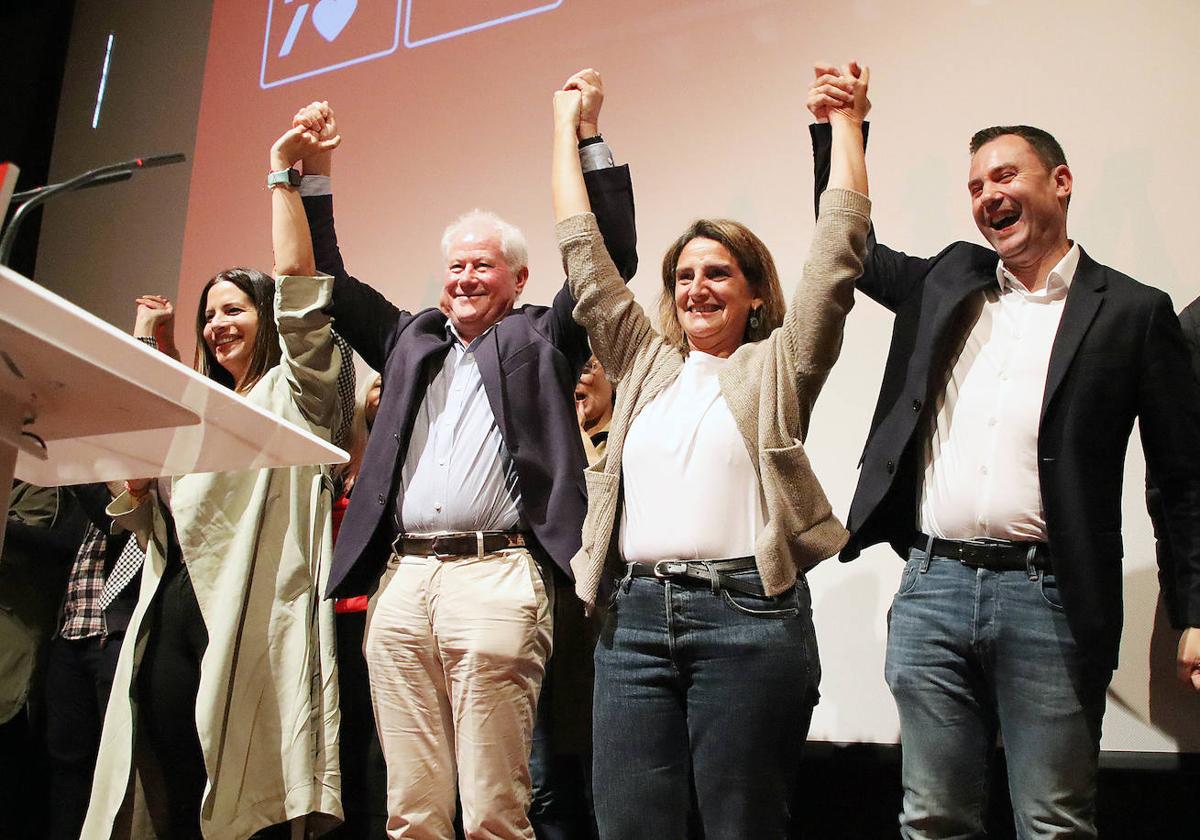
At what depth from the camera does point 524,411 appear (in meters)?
2.03

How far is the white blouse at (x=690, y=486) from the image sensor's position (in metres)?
1.67

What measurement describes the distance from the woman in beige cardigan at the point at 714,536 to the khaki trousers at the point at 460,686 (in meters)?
0.18

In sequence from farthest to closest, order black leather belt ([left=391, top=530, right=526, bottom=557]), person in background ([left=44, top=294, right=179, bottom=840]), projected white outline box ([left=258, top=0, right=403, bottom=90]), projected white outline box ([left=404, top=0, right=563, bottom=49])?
projected white outline box ([left=258, top=0, right=403, bottom=90]), projected white outline box ([left=404, top=0, right=563, bottom=49]), person in background ([left=44, top=294, right=179, bottom=840]), black leather belt ([left=391, top=530, right=526, bottom=557])

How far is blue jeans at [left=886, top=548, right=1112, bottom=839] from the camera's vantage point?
1.57 meters

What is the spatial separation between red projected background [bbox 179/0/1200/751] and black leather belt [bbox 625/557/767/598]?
2.65 feet

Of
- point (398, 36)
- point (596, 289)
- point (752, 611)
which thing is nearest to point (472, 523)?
point (596, 289)

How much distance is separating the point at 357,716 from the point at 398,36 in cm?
201

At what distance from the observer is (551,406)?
2.04 metres

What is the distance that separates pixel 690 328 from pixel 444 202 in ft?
4.92

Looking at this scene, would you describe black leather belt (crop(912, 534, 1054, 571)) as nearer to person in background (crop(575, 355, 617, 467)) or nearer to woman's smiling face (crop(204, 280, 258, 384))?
person in background (crop(575, 355, 617, 467))

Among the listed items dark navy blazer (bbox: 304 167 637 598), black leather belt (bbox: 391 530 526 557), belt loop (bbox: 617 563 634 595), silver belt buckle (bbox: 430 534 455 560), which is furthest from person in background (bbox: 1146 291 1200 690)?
silver belt buckle (bbox: 430 534 455 560)

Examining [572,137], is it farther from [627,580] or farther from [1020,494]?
[1020,494]

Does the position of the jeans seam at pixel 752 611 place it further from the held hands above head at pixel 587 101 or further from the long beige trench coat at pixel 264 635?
the long beige trench coat at pixel 264 635

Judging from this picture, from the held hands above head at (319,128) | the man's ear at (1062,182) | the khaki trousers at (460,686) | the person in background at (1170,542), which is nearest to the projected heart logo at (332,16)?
the held hands above head at (319,128)
